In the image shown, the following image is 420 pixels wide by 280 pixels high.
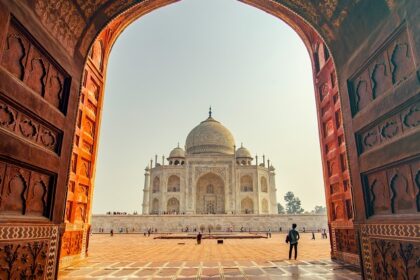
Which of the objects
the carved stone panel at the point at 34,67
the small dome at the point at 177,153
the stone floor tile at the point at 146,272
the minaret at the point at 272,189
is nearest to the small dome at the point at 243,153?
the minaret at the point at 272,189

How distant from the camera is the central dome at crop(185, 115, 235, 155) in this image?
156ft

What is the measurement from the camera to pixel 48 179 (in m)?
4.18

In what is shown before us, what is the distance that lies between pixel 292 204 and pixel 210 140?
34117 millimetres

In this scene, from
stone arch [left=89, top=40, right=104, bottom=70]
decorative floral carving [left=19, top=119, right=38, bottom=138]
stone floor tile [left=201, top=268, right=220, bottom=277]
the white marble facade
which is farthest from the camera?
the white marble facade

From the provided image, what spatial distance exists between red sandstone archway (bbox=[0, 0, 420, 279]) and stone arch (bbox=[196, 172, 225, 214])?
38.7 meters

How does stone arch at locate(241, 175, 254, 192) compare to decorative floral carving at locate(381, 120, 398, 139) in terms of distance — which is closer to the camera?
decorative floral carving at locate(381, 120, 398, 139)

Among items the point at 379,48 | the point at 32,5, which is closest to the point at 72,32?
the point at 32,5

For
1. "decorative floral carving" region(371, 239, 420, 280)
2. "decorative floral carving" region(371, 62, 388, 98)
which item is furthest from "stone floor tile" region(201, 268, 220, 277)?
"decorative floral carving" region(371, 62, 388, 98)

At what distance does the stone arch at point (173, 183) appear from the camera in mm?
43531

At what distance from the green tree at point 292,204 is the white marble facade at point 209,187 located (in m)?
29.1

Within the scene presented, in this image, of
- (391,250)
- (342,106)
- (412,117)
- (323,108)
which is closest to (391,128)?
(412,117)

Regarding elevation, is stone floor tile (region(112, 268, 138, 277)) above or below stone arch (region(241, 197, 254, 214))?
below

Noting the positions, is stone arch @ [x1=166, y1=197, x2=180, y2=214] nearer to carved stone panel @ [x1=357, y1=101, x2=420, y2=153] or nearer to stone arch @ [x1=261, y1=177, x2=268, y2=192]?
stone arch @ [x1=261, y1=177, x2=268, y2=192]

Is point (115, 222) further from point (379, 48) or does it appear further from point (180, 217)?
point (379, 48)
